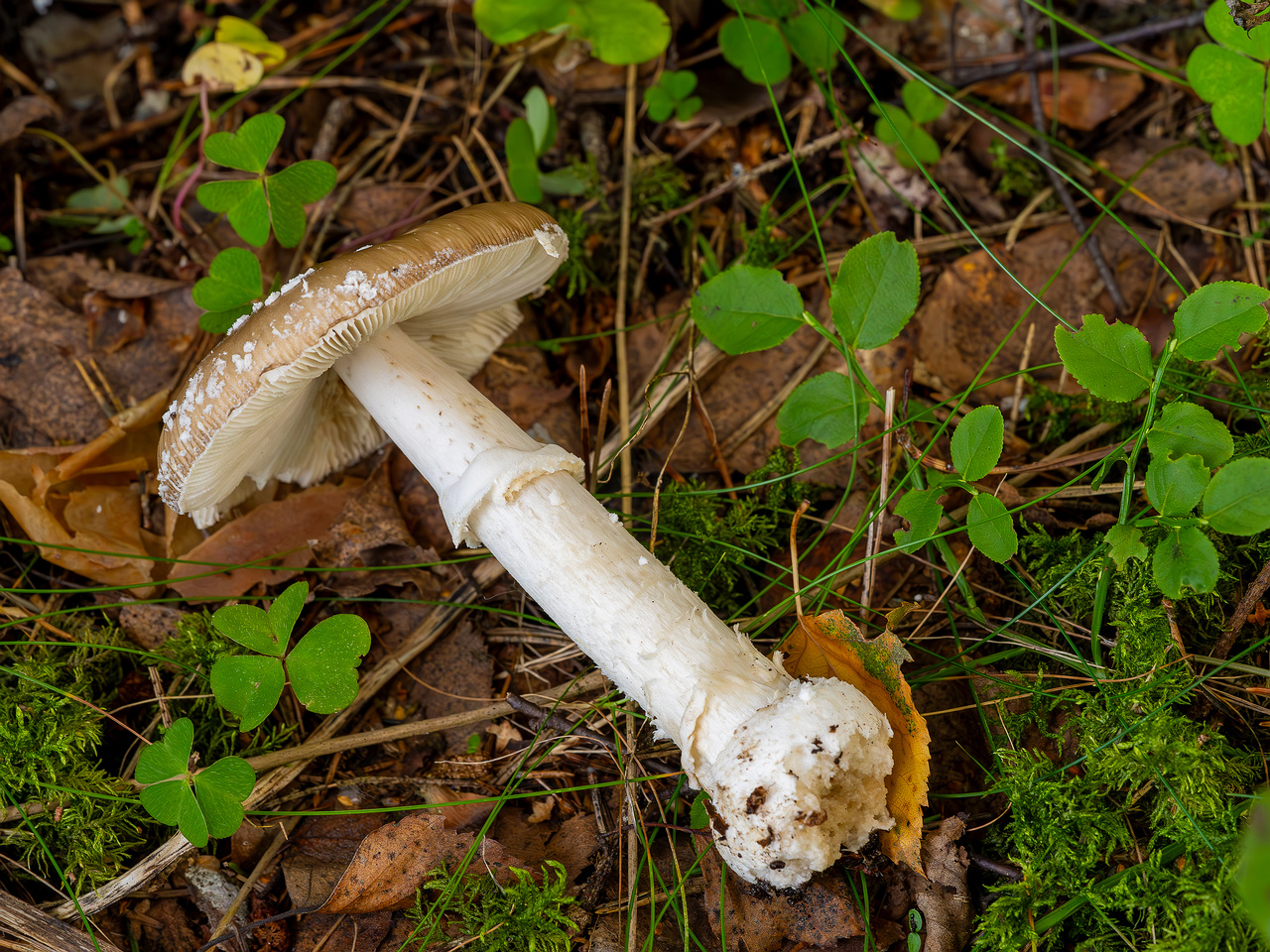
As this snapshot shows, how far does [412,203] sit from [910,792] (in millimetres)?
3093

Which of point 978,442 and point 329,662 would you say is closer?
point 978,442

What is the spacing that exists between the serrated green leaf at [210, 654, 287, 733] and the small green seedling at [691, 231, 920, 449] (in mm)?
1868

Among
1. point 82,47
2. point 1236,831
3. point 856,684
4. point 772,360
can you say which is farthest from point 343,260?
point 82,47

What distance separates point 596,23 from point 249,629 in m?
2.74

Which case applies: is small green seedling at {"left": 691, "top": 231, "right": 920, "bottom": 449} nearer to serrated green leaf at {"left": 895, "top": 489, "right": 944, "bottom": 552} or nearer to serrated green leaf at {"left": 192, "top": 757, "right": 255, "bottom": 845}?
serrated green leaf at {"left": 895, "top": 489, "right": 944, "bottom": 552}

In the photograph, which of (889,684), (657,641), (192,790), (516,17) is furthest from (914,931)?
(516,17)

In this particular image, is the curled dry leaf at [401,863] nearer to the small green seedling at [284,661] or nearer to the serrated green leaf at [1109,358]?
the small green seedling at [284,661]

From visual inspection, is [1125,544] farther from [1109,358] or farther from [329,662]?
[329,662]

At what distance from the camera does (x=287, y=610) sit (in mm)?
2674

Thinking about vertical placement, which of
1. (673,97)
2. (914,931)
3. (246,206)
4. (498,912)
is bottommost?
(914,931)

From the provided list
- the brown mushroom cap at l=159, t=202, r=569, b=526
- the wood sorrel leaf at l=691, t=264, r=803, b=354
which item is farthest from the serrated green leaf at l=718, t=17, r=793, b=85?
the brown mushroom cap at l=159, t=202, r=569, b=526

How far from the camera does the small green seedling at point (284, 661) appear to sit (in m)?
2.58

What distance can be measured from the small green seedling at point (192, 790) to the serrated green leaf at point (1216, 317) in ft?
9.96

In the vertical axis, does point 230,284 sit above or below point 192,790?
above
